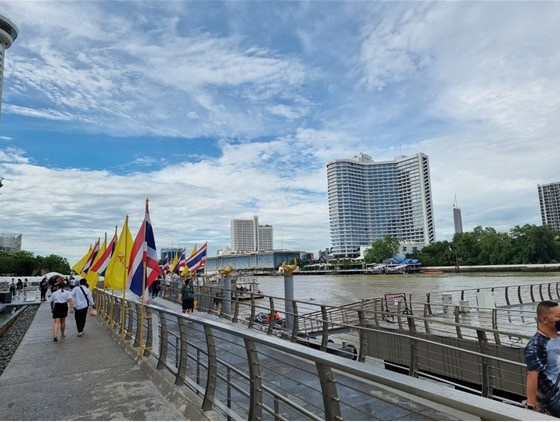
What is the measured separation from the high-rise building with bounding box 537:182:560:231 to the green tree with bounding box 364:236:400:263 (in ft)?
272

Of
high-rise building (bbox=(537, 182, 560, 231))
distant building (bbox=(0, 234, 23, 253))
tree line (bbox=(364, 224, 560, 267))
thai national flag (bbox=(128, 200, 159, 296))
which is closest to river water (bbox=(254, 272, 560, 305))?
thai national flag (bbox=(128, 200, 159, 296))

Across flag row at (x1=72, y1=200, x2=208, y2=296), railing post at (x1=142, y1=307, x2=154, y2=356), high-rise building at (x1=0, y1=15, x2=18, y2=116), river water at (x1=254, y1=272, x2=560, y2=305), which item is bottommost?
river water at (x1=254, y1=272, x2=560, y2=305)

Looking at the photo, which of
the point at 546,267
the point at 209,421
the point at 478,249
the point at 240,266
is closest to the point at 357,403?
the point at 209,421

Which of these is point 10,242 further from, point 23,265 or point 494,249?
point 494,249

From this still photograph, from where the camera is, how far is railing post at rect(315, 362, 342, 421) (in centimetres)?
290

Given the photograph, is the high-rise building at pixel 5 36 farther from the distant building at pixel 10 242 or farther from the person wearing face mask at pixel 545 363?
the person wearing face mask at pixel 545 363

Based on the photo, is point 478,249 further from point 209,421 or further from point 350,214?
point 209,421

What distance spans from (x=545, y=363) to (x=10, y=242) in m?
164

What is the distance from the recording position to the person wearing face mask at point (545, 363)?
343 centimetres

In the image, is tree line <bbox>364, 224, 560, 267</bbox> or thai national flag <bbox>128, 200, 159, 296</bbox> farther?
tree line <bbox>364, 224, 560, 267</bbox>

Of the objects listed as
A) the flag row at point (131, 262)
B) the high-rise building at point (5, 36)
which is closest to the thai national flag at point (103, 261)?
the flag row at point (131, 262)

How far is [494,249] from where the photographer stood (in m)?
107

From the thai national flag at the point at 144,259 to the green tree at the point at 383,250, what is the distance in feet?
473

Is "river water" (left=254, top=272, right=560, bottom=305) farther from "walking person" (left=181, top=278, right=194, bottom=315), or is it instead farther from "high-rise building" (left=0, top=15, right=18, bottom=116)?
"high-rise building" (left=0, top=15, right=18, bottom=116)
